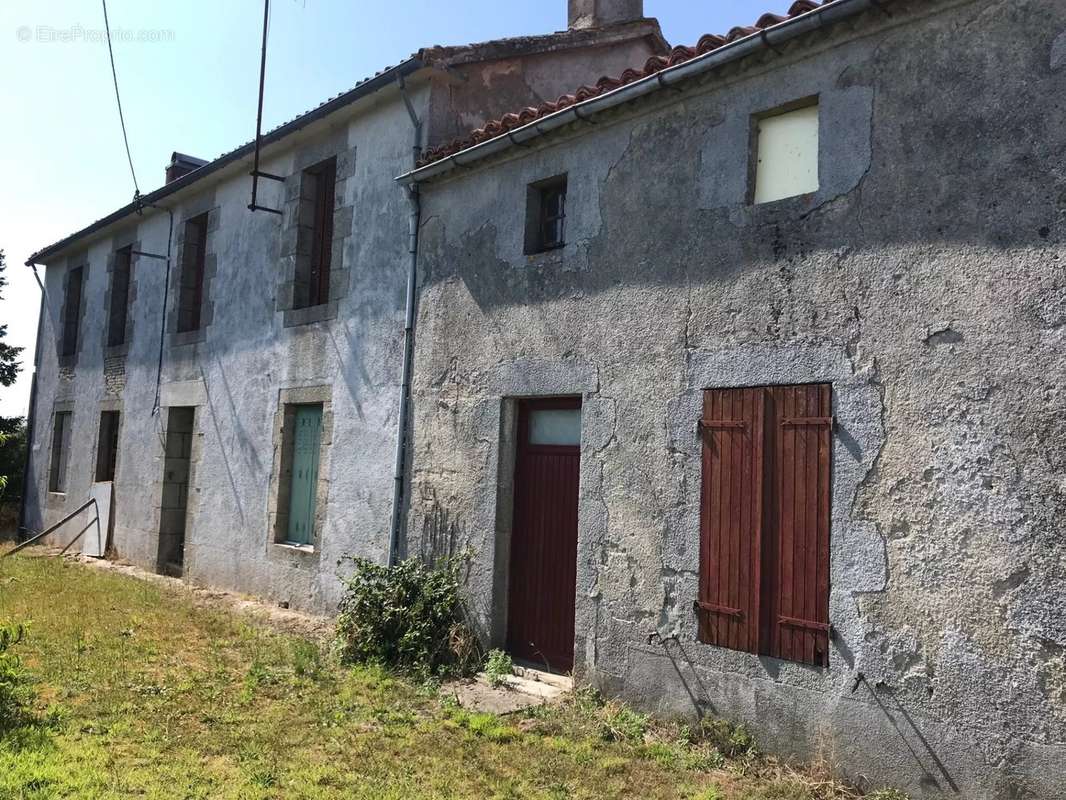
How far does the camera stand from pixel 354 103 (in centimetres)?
872

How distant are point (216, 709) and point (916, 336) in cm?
462

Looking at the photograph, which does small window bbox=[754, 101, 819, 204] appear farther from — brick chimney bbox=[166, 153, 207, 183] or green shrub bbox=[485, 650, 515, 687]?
brick chimney bbox=[166, 153, 207, 183]

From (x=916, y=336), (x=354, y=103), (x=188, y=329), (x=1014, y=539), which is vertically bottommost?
(x=1014, y=539)

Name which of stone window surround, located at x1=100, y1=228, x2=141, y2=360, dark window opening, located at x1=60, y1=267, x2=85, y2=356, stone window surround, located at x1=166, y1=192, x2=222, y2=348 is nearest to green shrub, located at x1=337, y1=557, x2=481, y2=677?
stone window surround, located at x1=166, y1=192, x2=222, y2=348

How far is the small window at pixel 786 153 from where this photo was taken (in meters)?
5.05

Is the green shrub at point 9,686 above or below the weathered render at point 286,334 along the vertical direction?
below

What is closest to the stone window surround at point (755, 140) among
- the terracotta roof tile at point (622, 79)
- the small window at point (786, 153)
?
the small window at point (786, 153)

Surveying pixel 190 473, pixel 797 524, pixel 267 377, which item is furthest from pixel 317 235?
pixel 797 524

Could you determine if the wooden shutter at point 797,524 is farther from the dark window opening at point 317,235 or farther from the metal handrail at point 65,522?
the metal handrail at point 65,522

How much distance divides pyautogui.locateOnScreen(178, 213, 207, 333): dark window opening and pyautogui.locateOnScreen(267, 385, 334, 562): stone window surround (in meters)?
3.30

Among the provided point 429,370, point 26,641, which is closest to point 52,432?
point 26,641

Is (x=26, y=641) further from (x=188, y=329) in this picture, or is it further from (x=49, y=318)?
(x=49, y=318)

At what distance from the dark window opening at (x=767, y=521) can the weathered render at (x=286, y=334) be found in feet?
11.3

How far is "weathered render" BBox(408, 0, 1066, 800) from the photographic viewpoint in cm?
402
